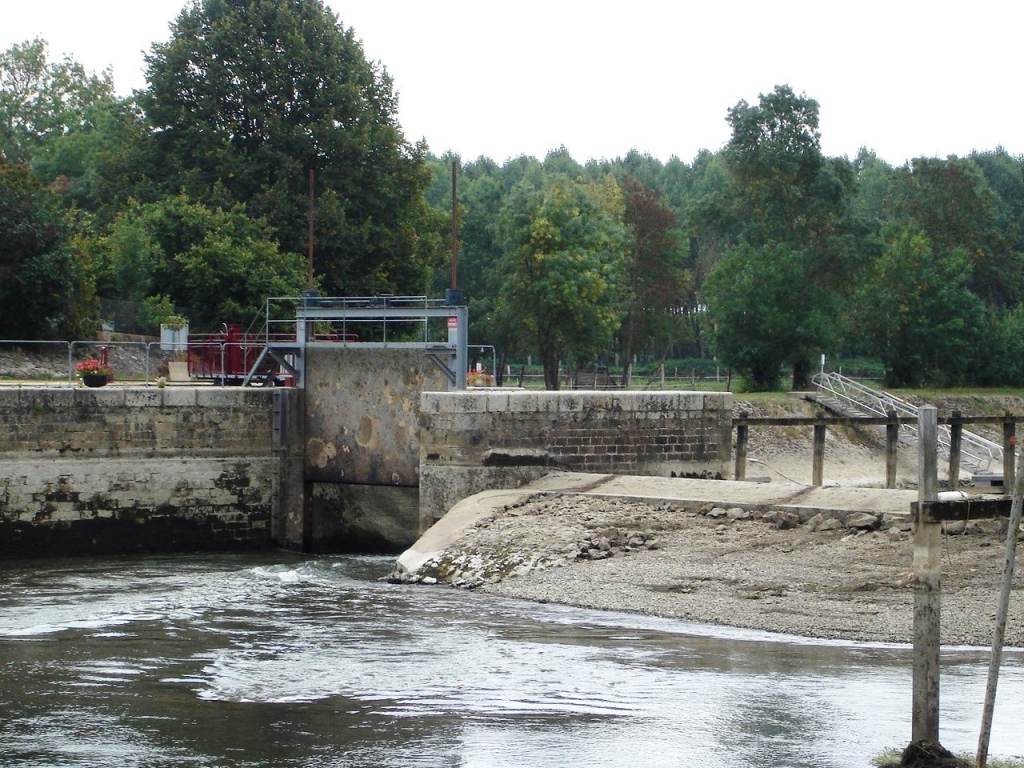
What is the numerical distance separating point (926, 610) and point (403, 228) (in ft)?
130

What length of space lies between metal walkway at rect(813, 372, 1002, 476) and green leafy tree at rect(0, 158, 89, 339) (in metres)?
25.1

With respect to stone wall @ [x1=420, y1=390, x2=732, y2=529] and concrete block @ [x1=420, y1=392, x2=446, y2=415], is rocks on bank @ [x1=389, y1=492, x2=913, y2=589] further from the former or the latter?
concrete block @ [x1=420, y1=392, x2=446, y2=415]

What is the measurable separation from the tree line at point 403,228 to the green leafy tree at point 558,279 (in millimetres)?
114

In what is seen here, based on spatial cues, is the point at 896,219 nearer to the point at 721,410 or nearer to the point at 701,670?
Result: the point at 721,410

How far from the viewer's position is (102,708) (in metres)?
14.6

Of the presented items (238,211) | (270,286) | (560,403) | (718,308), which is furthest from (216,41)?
(560,403)

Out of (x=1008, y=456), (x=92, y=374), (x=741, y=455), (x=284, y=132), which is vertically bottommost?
(x=1008, y=456)

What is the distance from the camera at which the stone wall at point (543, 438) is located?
26.3 m

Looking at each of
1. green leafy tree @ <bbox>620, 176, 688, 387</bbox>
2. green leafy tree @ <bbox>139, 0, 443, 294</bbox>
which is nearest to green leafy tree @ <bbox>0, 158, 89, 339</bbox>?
green leafy tree @ <bbox>139, 0, 443, 294</bbox>

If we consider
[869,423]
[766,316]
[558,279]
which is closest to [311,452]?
[869,423]

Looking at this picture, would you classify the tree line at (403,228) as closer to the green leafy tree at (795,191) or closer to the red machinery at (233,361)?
the green leafy tree at (795,191)

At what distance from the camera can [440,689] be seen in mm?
15383

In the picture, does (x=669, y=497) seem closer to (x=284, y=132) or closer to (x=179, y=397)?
(x=179, y=397)

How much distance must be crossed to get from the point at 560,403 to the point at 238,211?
2146 centimetres
